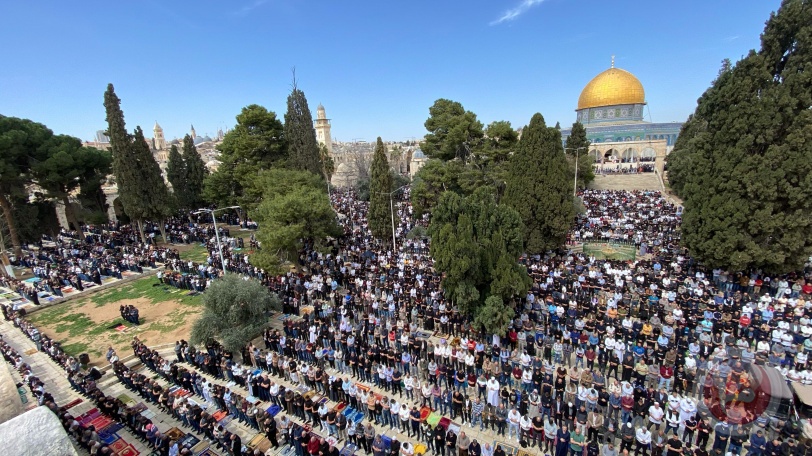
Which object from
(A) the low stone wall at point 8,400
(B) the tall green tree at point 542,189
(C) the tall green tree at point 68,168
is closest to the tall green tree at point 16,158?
(C) the tall green tree at point 68,168

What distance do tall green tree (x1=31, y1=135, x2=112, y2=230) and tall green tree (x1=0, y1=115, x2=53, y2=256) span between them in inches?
22.4

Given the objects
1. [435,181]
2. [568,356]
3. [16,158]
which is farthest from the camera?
[16,158]

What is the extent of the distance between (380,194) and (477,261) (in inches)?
444

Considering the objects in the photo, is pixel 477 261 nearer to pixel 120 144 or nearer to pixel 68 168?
pixel 120 144

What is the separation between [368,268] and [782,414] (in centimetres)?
1503

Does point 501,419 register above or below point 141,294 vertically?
below

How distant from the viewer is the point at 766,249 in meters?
14.3

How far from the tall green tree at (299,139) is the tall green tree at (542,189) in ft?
55.7

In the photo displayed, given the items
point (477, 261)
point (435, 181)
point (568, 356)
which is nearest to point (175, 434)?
point (477, 261)

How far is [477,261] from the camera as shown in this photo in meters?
12.6

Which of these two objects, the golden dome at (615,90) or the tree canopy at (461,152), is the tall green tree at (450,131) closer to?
the tree canopy at (461,152)

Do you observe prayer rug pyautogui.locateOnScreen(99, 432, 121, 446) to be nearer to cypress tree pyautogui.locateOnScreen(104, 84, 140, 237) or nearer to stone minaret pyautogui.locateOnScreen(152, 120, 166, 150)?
cypress tree pyautogui.locateOnScreen(104, 84, 140, 237)

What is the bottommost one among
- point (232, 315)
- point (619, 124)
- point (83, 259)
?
point (232, 315)

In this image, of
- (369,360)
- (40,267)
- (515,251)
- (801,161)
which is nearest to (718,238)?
(801,161)
